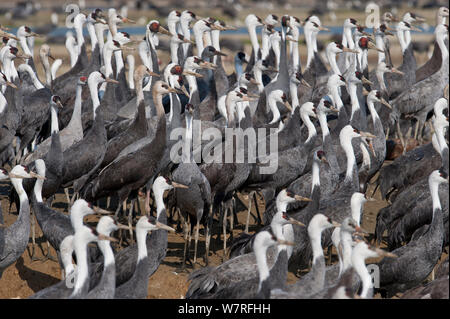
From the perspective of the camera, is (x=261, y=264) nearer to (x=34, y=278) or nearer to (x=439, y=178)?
(x=439, y=178)

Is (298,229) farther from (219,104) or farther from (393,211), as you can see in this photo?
(219,104)

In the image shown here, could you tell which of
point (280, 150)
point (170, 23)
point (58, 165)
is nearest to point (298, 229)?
point (280, 150)

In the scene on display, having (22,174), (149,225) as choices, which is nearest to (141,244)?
(149,225)

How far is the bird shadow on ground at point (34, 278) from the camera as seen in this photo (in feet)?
33.4

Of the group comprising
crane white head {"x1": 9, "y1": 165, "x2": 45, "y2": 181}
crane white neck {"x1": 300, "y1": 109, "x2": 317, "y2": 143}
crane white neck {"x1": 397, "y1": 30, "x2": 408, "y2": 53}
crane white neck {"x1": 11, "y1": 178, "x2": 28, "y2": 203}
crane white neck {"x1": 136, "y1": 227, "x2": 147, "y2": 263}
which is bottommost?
crane white neck {"x1": 397, "y1": 30, "x2": 408, "y2": 53}

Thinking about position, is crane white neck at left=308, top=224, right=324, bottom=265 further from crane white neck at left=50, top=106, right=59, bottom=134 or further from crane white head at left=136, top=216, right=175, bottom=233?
crane white neck at left=50, top=106, right=59, bottom=134

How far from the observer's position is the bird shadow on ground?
33.4ft

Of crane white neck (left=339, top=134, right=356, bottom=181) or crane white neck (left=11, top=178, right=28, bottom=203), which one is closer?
crane white neck (left=11, top=178, right=28, bottom=203)

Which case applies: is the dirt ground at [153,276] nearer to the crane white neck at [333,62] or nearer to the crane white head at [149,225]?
the crane white head at [149,225]

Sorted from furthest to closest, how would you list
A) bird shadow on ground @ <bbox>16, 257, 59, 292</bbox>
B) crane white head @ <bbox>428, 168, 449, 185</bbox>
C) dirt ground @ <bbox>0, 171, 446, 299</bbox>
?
bird shadow on ground @ <bbox>16, 257, 59, 292</bbox> → dirt ground @ <bbox>0, 171, 446, 299</bbox> → crane white head @ <bbox>428, 168, 449, 185</bbox>

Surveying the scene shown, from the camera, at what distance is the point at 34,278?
10.3 metres

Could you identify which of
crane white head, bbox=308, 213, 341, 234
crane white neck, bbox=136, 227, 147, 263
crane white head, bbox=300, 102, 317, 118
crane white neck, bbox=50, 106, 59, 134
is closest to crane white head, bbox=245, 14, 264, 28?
crane white head, bbox=300, 102, 317, 118

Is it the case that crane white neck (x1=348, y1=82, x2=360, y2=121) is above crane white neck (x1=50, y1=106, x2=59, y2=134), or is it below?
above

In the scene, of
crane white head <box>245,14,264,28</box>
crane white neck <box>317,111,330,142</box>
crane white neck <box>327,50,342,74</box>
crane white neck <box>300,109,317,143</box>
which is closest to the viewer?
crane white neck <box>317,111,330,142</box>
